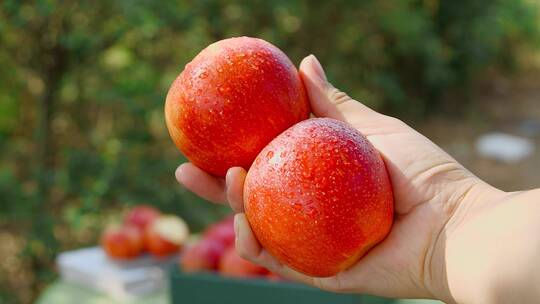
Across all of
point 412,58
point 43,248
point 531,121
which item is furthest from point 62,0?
point 531,121

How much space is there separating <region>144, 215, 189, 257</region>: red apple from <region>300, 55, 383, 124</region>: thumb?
3.30 ft

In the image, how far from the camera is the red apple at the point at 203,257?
2031 millimetres

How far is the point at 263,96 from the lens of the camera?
1.35 metres

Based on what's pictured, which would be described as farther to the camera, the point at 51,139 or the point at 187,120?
the point at 51,139

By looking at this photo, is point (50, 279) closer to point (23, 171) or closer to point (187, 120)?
point (23, 171)

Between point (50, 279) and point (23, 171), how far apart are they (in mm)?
964

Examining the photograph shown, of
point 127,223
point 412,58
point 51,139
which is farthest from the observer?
point 412,58

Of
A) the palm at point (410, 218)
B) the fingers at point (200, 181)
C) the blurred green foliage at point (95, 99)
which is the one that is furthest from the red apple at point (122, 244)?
the blurred green foliage at point (95, 99)

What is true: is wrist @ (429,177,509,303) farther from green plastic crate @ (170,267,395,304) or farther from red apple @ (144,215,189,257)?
red apple @ (144,215,189,257)

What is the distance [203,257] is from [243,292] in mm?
279

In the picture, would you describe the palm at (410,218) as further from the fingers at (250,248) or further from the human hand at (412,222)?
the fingers at (250,248)

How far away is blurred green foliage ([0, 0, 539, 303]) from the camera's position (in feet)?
11.6

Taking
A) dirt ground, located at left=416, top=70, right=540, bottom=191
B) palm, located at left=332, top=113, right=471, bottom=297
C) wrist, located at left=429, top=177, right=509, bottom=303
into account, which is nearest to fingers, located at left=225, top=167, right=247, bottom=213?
palm, located at left=332, top=113, right=471, bottom=297

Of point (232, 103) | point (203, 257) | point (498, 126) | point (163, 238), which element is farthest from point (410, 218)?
point (498, 126)
